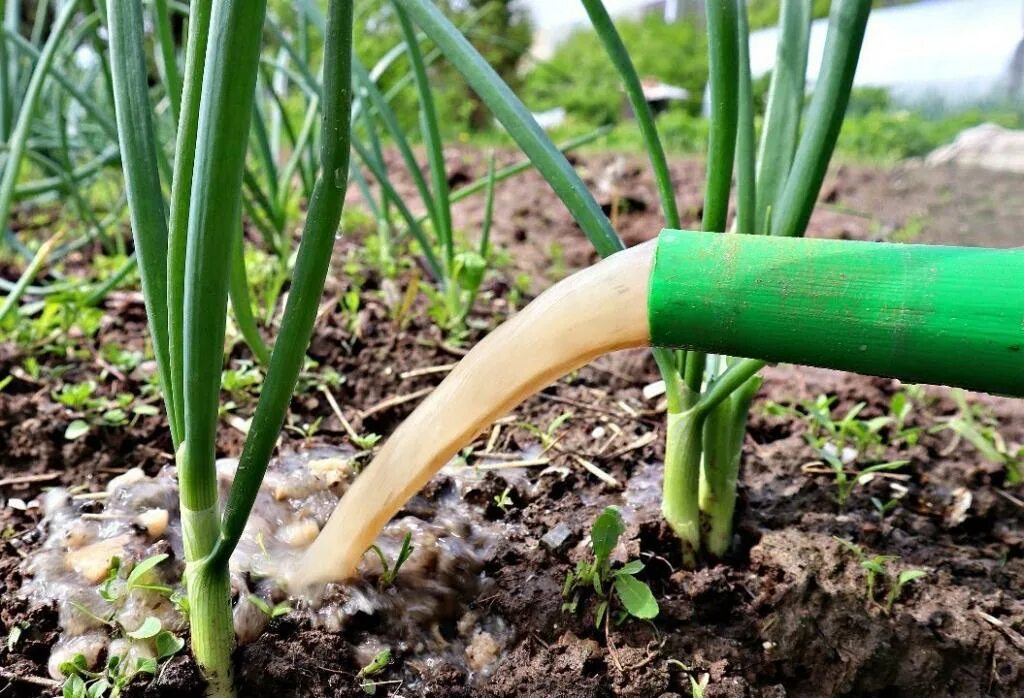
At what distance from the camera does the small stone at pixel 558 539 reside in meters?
0.85

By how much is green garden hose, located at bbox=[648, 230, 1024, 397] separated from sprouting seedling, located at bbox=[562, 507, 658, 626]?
1.14ft

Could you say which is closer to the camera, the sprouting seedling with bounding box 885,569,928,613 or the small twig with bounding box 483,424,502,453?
the sprouting seedling with bounding box 885,569,928,613

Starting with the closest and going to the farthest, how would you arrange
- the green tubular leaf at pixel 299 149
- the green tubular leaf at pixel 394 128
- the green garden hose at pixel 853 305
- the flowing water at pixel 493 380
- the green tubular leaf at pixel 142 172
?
the green garden hose at pixel 853 305
the flowing water at pixel 493 380
the green tubular leaf at pixel 142 172
the green tubular leaf at pixel 394 128
the green tubular leaf at pixel 299 149

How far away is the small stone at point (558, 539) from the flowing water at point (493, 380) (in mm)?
199

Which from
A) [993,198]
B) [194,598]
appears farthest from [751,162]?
[993,198]

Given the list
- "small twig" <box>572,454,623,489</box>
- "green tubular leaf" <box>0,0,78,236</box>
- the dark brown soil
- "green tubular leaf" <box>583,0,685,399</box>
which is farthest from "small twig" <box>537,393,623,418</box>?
"green tubular leaf" <box>0,0,78,236</box>

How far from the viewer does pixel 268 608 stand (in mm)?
736

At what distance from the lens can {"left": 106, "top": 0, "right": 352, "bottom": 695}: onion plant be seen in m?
0.49

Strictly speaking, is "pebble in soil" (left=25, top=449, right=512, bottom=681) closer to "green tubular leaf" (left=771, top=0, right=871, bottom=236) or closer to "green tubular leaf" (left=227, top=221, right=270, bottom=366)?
"green tubular leaf" (left=227, top=221, right=270, bottom=366)

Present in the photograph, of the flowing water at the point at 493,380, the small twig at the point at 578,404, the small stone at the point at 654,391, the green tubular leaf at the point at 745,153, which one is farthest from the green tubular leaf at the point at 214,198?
the small stone at the point at 654,391

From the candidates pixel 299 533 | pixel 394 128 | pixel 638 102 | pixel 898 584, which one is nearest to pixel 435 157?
pixel 394 128

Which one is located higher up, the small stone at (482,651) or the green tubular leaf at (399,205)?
the green tubular leaf at (399,205)

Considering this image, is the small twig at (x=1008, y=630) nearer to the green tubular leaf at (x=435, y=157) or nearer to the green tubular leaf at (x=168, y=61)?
the green tubular leaf at (x=435, y=157)

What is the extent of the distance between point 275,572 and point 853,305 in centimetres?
60
